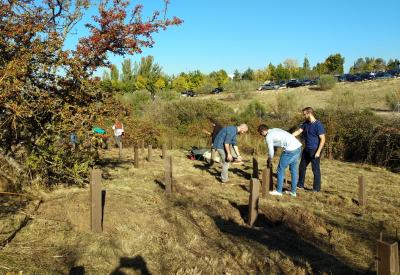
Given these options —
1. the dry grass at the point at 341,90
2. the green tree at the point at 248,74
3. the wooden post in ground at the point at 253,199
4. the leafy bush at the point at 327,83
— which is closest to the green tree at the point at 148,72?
the dry grass at the point at 341,90

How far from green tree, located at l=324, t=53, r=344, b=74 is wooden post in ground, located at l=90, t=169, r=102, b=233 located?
74222mm

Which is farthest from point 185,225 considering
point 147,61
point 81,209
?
point 147,61

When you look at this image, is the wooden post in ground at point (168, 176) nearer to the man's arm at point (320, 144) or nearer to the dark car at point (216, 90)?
the man's arm at point (320, 144)

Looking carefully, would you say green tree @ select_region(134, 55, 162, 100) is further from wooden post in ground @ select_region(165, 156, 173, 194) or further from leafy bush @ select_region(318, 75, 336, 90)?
wooden post in ground @ select_region(165, 156, 173, 194)

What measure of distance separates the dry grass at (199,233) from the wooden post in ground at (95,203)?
0.15m

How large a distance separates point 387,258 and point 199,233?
3396 millimetres

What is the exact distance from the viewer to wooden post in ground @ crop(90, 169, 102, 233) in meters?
5.79

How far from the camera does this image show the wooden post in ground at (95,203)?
228 inches

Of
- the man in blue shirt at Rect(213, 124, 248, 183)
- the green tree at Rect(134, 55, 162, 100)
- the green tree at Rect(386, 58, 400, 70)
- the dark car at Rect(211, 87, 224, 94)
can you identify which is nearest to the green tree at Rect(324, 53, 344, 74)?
the green tree at Rect(386, 58, 400, 70)

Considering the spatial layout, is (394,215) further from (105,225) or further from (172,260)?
(105,225)

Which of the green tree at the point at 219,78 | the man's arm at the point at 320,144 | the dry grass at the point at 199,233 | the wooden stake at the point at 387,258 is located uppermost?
the green tree at the point at 219,78

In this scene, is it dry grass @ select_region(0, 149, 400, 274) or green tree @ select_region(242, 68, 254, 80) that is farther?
green tree @ select_region(242, 68, 254, 80)

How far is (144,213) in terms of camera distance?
22.0ft

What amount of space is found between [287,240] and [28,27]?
18.1 ft
